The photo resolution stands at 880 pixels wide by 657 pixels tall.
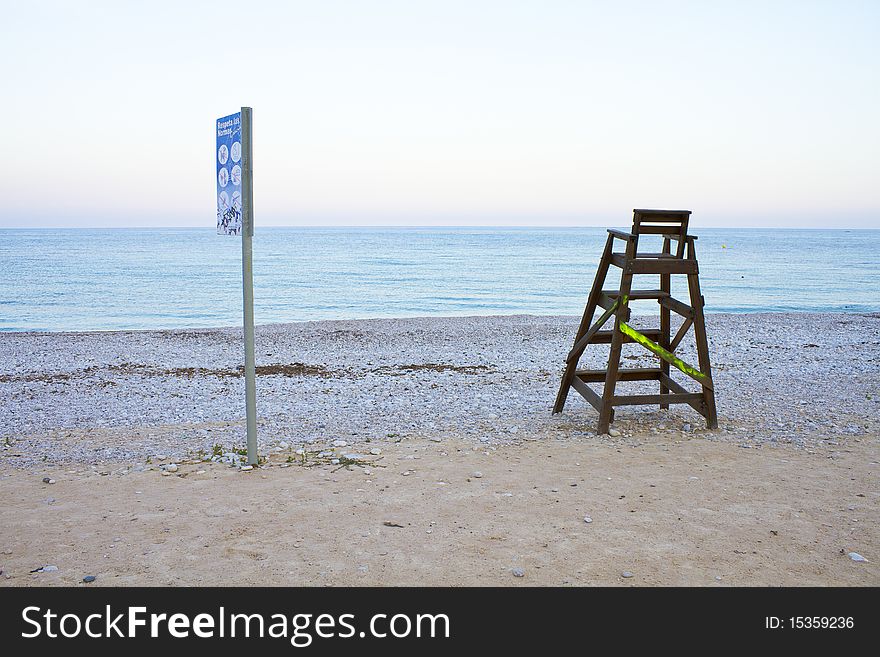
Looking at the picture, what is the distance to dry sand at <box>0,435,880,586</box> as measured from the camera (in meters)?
4.01

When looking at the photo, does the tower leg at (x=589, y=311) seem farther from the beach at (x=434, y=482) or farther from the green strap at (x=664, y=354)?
the green strap at (x=664, y=354)

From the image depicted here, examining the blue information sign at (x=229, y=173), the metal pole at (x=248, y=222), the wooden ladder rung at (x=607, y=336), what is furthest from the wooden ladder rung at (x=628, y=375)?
the blue information sign at (x=229, y=173)

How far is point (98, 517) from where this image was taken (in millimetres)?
4918

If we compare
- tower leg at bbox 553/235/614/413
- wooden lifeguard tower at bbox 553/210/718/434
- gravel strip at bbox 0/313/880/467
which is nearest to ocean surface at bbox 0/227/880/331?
gravel strip at bbox 0/313/880/467

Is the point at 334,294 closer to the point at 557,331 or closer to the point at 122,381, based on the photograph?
the point at 557,331

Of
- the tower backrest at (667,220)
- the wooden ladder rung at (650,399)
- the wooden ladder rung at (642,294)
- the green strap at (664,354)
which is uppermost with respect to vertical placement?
the tower backrest at (667,220)

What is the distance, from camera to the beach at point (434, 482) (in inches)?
162

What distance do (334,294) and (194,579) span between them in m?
31.5

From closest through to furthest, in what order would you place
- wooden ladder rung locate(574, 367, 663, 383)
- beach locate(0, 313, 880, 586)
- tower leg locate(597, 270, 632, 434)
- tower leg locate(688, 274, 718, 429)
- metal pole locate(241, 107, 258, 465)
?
beach locate(0, 313, 880, 586), metal pole locate(241, 107, 258, 465), tower leg locate(597, 270, 632, 434), tower leg locate(688, 274, 718, 429), wooden ladder rung locate(574, 367, 663, 383)

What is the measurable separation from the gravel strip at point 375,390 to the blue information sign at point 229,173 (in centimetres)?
223

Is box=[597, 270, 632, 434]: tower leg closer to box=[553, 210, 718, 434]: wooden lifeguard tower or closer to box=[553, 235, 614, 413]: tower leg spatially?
box=[553, 210, 718, 434]: wooden lifeguard tower

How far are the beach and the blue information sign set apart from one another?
200 cm

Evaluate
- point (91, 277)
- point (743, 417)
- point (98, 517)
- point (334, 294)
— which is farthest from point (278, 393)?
point (91, 277)
